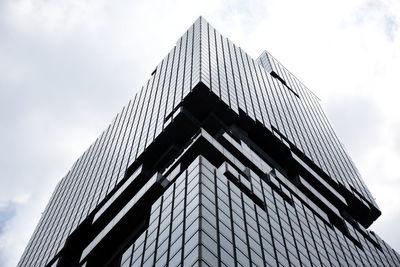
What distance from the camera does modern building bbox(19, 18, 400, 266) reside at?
37875 mm

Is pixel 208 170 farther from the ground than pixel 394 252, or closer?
closer

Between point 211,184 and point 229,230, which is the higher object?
point 211,184

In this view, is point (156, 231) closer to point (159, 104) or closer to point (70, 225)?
point (70, 225)

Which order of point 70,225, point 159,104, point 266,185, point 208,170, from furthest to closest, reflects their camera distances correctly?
point 159,104, point 70,225, point 266,185, point 208,170

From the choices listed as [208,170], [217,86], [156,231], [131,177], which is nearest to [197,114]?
[217,86]

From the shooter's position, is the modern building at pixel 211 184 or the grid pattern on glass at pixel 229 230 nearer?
the grid pattern on glass at pixel 229 230

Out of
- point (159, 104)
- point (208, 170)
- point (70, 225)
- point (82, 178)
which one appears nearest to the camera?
point (208, 170)

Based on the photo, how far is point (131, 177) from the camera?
198ft

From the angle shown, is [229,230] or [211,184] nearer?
[229,230]

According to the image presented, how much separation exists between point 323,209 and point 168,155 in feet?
63.3

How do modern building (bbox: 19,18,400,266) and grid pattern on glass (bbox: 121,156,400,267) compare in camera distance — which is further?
modern building (bbox: 19,18,400,266)

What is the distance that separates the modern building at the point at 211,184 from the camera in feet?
124

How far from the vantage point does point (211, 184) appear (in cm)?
4122

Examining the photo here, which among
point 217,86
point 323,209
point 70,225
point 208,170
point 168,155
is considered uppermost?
point 217,86
